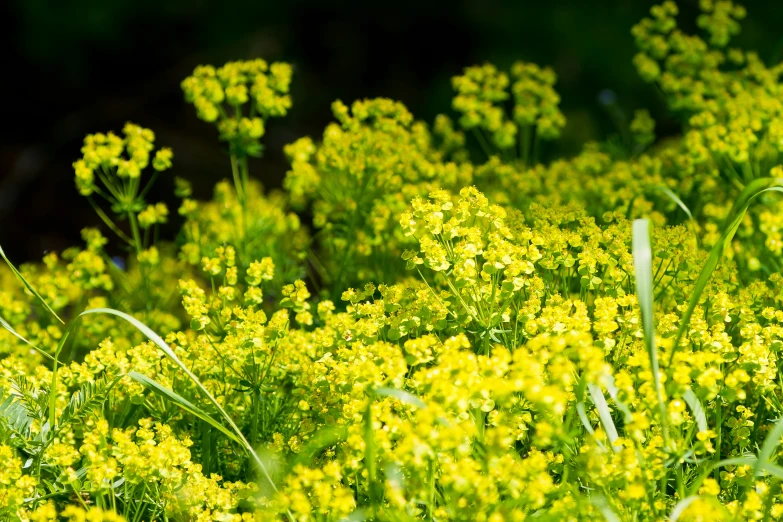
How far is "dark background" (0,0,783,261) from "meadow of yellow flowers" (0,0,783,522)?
2.13 m

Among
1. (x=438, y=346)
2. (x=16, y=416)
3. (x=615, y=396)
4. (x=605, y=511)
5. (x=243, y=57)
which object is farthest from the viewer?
(x=243, y=57)

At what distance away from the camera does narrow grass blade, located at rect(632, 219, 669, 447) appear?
1328 mm

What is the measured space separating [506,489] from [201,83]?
55.4 inches

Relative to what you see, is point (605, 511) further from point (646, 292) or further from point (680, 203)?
point (680, 203)

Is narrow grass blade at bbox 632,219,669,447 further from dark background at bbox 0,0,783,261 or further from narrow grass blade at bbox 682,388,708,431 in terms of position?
dark background at bbox 0,0,783,261

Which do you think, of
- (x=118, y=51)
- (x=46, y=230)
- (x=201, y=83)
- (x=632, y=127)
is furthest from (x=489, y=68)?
(x=118, y=51)

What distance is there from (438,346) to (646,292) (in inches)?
15.3

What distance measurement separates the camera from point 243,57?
5.59 m

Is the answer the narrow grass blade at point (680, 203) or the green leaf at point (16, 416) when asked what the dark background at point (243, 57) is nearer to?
the narrow grass blade at point (680, 203)

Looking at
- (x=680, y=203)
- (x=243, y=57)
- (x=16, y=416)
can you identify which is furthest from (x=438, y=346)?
(x=243, y=57)

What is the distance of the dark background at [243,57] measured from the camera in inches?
195

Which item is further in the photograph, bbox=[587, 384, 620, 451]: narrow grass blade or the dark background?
the dark background

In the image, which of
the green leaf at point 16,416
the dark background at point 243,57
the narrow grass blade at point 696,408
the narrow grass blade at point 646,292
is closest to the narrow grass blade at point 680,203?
the narrow grass blade at point 646,292

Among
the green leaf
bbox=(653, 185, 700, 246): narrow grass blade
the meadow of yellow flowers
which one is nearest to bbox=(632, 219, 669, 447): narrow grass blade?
the meadow of yellow flowers
